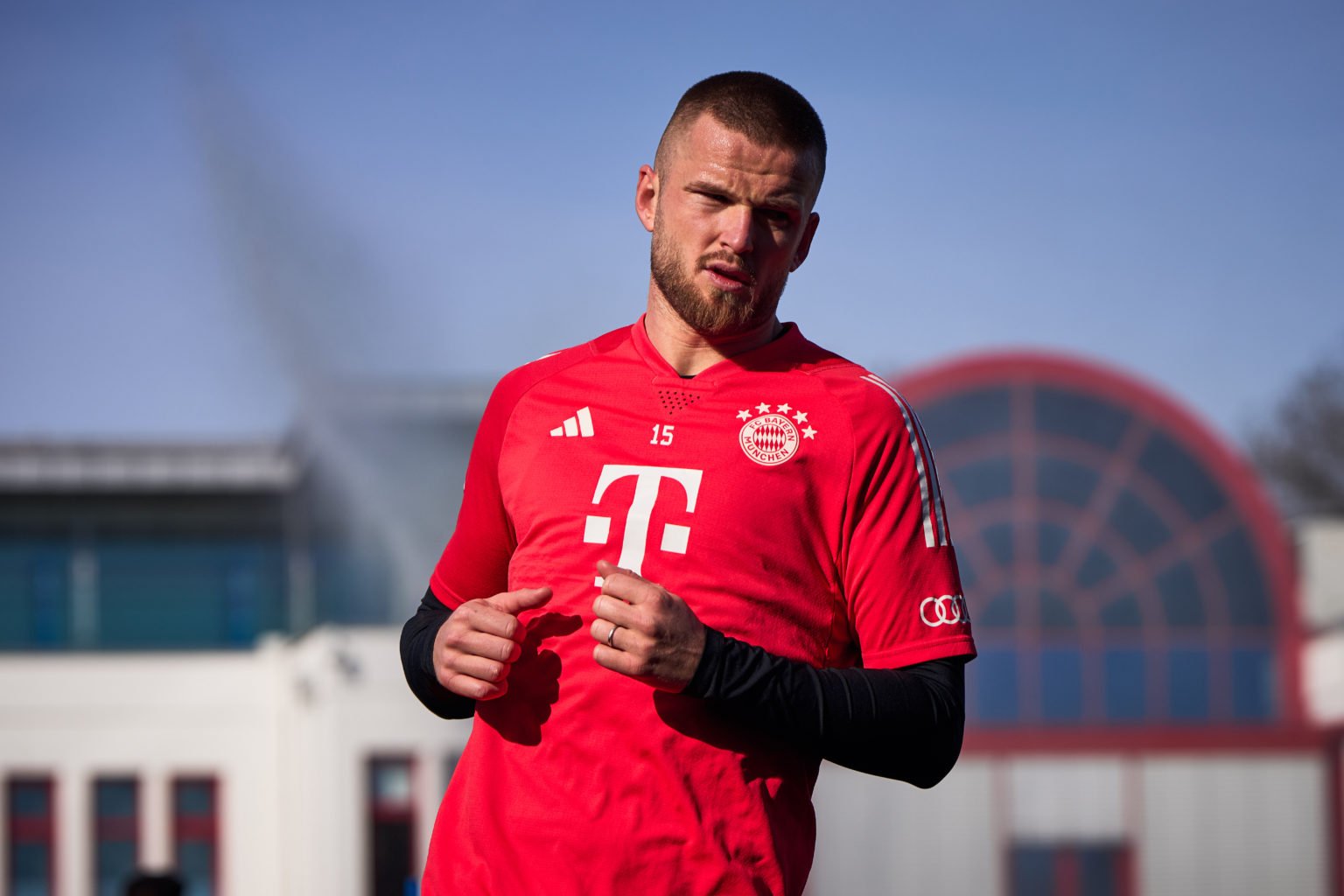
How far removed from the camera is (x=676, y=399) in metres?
2.90

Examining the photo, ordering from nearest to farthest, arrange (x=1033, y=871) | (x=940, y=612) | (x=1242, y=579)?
(x=940, y=612) → (x=1033, y=871) → (x=1242, y=579)

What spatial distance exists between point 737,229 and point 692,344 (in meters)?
0.26

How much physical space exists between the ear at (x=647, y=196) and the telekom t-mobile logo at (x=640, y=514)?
411 mm

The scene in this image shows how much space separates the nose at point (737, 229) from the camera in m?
2.75

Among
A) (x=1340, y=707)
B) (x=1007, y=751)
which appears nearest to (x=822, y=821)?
(x=1007, y=751)

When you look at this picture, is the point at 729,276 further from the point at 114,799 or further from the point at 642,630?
the point at 114,799

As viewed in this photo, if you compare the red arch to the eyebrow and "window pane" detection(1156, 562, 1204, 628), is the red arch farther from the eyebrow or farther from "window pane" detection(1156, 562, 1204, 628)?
the eyebrow

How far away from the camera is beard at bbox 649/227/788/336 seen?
2.83 m

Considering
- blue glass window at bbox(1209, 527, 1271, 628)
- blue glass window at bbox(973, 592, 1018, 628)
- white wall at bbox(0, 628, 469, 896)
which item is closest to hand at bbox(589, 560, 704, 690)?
white wall at bbox(0, 628, 469, 896)

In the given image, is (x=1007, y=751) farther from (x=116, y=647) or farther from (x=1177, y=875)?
(x=116, y=647)

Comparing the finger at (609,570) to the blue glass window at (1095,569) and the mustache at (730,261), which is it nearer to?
the mustache at (730,261)

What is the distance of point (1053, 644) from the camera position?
27438 millimetres

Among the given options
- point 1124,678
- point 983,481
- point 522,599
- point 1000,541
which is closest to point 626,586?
point 522,599

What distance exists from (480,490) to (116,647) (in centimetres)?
2653
